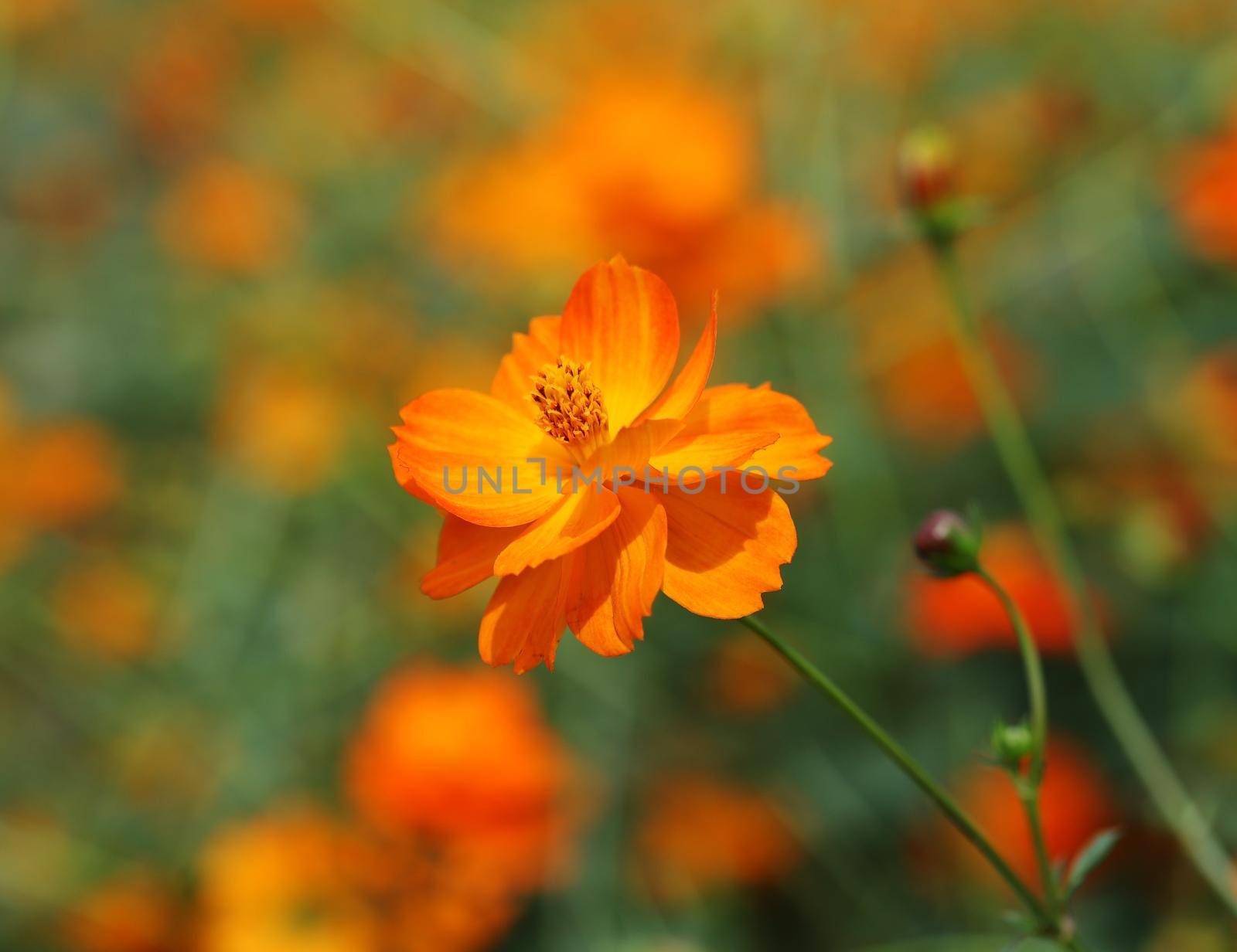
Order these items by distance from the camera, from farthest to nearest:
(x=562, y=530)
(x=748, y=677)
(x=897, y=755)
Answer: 1. (x=748, y=677)
2. (x=562, y=530)
3. (x=897, y=755)

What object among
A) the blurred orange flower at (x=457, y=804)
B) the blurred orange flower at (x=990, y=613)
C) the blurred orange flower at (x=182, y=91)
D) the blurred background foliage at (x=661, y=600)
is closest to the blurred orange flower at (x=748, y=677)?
the blurred background foliage at (x=661, y=600)

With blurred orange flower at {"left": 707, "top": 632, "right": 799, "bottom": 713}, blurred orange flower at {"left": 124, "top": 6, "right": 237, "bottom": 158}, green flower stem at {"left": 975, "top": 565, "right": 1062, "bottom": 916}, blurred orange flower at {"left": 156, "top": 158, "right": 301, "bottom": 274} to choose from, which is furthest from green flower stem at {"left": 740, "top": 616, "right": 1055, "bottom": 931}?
blurred orange flower at {"left": 124, "top": 6, "right": 237, "bottom": 158}

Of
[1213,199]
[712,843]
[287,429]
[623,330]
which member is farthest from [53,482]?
[1213,199]

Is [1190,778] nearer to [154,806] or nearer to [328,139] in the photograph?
[154,806]

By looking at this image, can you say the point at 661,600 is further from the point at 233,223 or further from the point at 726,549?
the point at 233,223

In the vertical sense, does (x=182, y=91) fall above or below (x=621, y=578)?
above

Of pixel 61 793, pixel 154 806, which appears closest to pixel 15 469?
pixel 61 793

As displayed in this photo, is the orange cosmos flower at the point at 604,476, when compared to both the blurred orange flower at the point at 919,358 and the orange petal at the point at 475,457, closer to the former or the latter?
the orange petal at the point at 475,457
